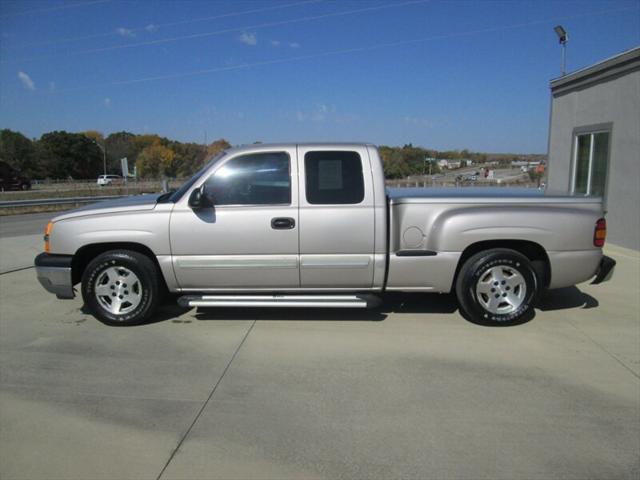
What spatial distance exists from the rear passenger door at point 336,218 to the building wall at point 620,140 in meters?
5.74

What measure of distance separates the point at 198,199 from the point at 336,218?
1.37 meters

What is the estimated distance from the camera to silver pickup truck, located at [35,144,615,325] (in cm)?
511

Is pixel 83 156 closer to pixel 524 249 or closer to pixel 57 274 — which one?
pixel 57 274

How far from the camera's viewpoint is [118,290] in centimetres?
533

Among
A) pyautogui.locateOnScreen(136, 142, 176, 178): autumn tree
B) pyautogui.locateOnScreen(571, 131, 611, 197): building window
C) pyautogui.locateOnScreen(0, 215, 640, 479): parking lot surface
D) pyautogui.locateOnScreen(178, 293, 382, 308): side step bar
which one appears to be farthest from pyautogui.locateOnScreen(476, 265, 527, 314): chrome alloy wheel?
pyautogui.locateOnScreen(136, 142, 176, 178): autumn tree

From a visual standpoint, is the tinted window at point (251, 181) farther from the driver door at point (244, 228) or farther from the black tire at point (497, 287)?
the black tire at point (497, 287)

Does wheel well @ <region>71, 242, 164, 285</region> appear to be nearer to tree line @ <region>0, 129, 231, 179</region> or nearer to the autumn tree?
tree line @ <region>0, 129, 231, 179</region>

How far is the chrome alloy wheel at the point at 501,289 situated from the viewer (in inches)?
206

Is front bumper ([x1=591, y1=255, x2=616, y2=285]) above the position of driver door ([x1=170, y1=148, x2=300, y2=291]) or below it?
below

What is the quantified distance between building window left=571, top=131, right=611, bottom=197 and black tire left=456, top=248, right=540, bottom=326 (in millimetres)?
6085

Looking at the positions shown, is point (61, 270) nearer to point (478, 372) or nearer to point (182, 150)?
point (478, 372)

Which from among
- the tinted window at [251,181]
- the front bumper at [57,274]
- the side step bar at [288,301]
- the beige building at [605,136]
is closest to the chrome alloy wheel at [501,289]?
the side step bar at [288,301]

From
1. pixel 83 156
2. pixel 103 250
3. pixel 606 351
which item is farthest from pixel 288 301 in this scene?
pixel 83 156

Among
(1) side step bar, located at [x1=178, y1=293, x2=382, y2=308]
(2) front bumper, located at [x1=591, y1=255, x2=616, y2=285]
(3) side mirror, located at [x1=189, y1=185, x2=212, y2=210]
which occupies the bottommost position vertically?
(1) side step bar, located at [x1=178, y1=293, x2=382, y2=308]
